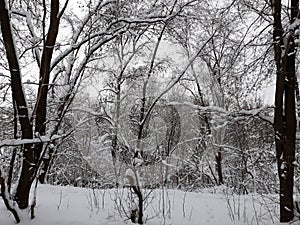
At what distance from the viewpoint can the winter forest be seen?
171 inches

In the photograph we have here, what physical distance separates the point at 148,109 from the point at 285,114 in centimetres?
298

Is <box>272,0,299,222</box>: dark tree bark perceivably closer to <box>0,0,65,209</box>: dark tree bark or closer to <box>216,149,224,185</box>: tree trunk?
<box>0,0,65,209</box>: dark tree bark

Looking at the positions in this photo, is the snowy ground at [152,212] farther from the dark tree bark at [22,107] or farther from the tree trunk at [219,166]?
the tree trunk at [219,166]

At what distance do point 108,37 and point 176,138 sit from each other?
7347 mm

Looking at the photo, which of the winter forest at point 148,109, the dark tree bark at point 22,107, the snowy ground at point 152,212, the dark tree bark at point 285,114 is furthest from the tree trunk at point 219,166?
the dark tree bark at point 22,107

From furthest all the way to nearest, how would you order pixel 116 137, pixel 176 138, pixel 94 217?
1. pixel 176 138
2. pixel 116 137
3. pixel 94 217

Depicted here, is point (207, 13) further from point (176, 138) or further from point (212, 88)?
point (176, 138)

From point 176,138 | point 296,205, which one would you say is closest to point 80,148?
point 176,138

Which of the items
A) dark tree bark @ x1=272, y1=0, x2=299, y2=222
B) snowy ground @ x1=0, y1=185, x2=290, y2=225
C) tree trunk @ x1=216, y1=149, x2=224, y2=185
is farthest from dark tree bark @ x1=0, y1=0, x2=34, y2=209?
tree trunk @ x1=216, y1=149, x2=224, y2=185

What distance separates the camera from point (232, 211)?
470 cm

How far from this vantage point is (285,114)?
450 cm

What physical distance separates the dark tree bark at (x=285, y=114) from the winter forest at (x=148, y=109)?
0.01 metres

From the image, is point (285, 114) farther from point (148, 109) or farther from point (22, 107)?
point (22, 107)

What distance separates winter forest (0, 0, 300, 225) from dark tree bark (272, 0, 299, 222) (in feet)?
0.05
